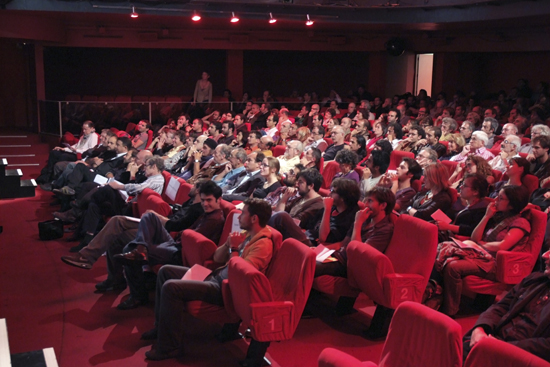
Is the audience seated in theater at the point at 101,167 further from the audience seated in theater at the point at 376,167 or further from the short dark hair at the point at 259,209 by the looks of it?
the short dark hair at the point at 259,209

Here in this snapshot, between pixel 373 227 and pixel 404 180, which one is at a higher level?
pixel 404 180

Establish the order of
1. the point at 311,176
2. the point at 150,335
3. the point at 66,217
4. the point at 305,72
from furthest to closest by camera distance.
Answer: the point at 305,72 < the point at 66,217 < the point at 311,176 < the point at 150,335

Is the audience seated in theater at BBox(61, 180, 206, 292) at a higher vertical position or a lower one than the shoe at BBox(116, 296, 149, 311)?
higher

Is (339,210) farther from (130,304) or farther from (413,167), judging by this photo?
(130,304)

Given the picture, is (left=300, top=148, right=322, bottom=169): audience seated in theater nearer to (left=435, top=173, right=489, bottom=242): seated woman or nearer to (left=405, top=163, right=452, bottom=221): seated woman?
(left=405, top=163, right=452, bottom=221): seated woman

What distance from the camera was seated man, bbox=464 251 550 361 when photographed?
7.25 feet

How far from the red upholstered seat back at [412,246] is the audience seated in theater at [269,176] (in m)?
1.64

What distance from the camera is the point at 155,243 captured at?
376 cm

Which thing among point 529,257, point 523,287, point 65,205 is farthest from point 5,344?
point 65,205

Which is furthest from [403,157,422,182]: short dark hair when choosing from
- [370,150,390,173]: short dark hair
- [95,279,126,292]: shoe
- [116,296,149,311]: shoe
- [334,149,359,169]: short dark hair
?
[95,279,126,292]: shoe

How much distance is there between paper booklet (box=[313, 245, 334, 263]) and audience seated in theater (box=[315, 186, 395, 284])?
40 millimetres

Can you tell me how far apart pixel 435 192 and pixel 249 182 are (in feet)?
5.81

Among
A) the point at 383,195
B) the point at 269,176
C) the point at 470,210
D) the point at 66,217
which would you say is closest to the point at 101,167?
the point at 66,217

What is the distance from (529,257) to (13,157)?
8228 mm
